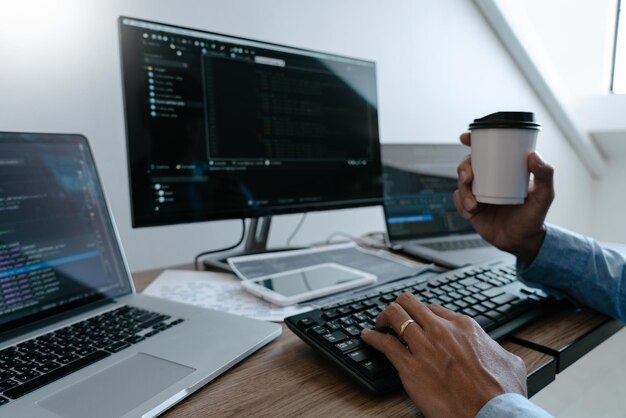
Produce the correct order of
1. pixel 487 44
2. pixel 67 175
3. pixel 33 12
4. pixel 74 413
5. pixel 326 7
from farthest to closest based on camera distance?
1. pixel 487 44
2. pixel 326 7
3. pixel 33 12
4. pixel 67 175
5. pixel 74 413

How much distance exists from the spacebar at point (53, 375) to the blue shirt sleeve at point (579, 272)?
0.61m

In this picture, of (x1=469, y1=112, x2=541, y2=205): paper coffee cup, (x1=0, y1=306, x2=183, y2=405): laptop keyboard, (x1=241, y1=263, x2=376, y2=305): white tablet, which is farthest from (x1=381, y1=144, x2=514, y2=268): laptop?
(x1=0, y1=306, x2=183, y2=405): laptop keyboard

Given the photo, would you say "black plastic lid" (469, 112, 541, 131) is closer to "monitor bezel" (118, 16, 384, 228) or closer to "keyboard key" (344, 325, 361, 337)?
"keyboard key" (344, 325, 361, 337)

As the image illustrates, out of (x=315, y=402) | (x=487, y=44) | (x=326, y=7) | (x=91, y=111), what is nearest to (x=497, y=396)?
(x=315, y=402)

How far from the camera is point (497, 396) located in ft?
1.26

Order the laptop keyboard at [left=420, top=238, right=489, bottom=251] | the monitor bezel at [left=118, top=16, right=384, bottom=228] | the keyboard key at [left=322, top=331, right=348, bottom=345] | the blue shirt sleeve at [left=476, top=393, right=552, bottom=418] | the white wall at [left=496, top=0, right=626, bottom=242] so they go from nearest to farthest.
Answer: the blue shirt sleeve at [left=476, top=393, right=552, bottom=418]
the keyboard key at [left=322, top=331, right=348, bottom=345]
the monitor bezel at [left=118, top=16, right=384, bottom=228]
the laptop keyboard at [left=420, top=238, right=489, bottom=251]
the white wall at [left=496, top=0, right=626, bottom=242]

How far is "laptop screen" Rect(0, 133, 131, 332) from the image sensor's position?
20.7 inches

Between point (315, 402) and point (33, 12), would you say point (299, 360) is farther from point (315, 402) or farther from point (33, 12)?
point (33, 12)

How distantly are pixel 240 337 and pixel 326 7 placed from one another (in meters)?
1.08

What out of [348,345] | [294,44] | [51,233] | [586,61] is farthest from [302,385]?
[586,61]

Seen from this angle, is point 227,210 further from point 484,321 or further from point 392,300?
point 484,321

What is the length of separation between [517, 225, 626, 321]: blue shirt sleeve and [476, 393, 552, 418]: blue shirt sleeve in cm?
33

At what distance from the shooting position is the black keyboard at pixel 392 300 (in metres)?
0.43

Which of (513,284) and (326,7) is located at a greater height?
(326,7)
